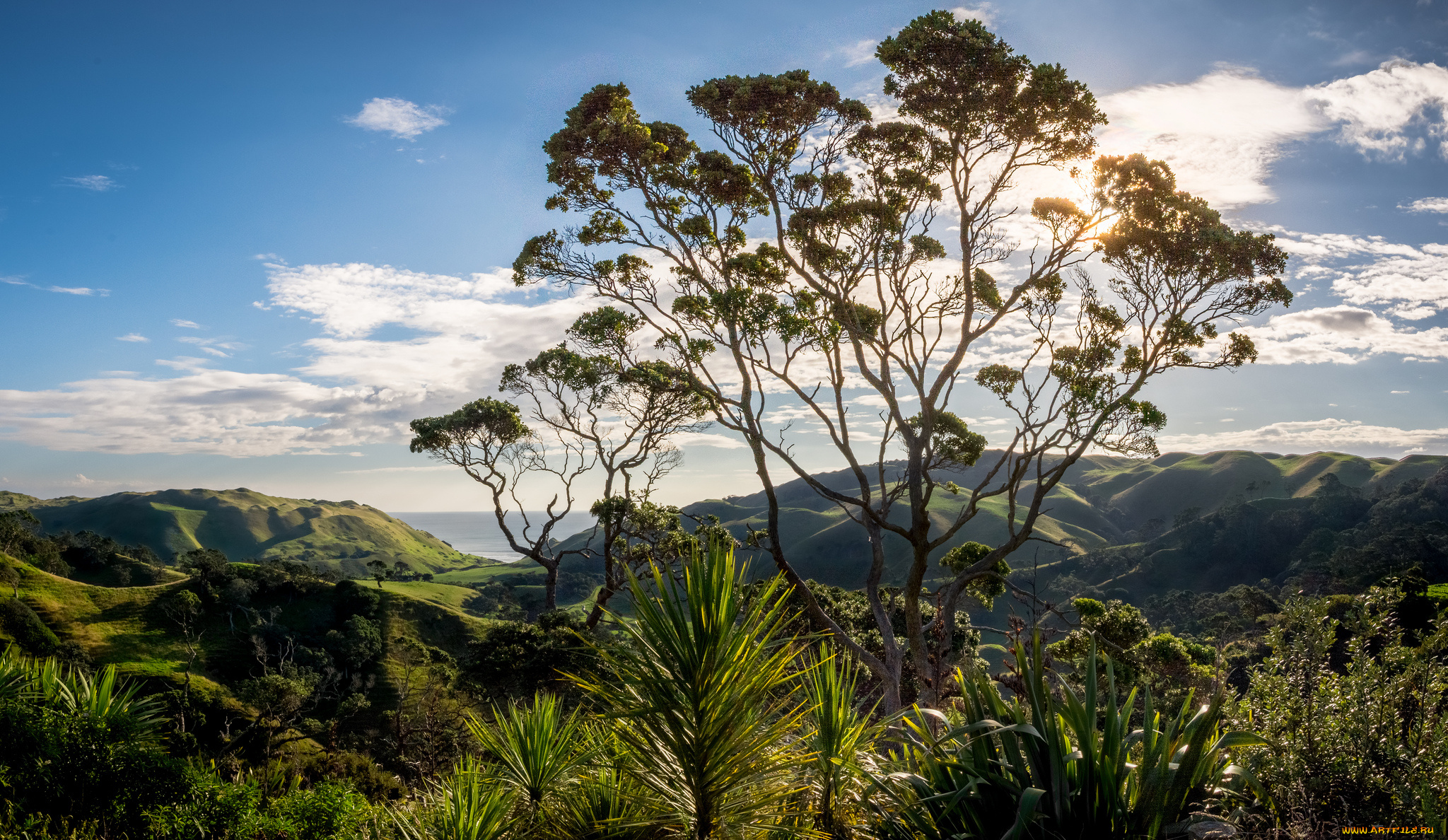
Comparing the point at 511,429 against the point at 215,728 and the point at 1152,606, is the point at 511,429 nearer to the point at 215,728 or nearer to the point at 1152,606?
the point at 215,728

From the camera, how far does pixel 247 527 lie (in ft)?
542

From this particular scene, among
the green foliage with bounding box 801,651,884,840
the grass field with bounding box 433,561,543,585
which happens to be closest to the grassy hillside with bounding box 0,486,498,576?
the grass field with bounding box 433,561,543,585

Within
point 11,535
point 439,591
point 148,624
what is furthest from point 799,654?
point 439,591

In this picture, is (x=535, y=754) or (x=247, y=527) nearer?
(x=535, y=754)

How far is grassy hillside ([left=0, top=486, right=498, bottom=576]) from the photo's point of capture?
476ft

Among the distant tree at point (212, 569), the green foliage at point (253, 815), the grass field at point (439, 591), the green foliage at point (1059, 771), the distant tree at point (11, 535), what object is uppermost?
the green foliage at point (1059, 771)

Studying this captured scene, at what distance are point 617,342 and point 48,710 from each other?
45.1 ft

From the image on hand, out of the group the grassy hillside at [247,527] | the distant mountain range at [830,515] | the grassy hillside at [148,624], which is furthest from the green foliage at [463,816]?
the grassy hillside at [247,527]

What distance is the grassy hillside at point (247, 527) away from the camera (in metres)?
145

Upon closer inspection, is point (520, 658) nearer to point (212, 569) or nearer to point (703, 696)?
point (703, 696)

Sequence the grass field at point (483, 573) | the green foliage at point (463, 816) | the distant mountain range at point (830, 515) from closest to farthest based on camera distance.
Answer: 1. the green foliage at point (463, 816)
2. the grass field at point (483, 573)
3. the distant mountain range at point (830, 515)

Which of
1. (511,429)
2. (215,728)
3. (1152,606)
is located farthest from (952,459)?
(1152,606)

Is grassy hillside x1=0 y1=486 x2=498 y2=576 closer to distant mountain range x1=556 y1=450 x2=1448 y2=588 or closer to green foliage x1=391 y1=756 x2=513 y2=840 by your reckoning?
distant mountain range x1=556 y1=450 x2=1448 y2=588

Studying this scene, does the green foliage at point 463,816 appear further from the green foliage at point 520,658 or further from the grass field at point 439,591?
the grass field at point 439,591
